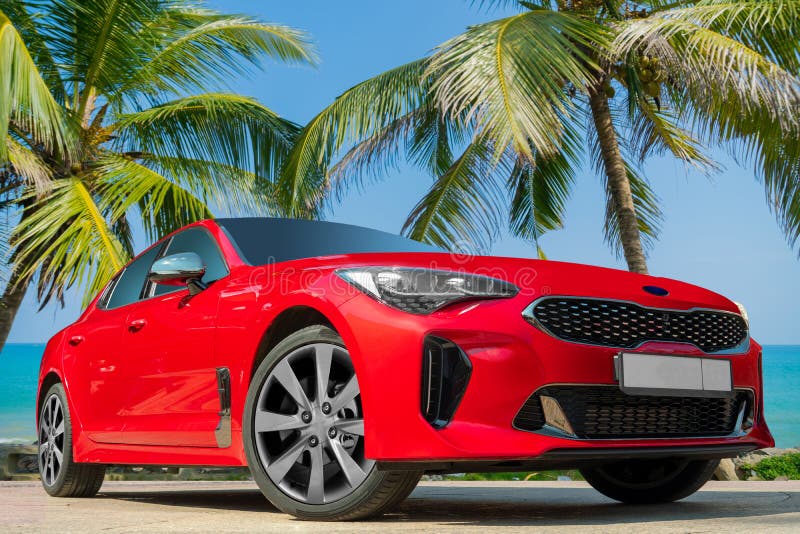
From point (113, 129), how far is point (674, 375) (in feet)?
44.0

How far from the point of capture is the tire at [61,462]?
231 inches

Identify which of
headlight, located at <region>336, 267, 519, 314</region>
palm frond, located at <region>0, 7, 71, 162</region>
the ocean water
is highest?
palm frond, located at <region>0, 7, 71, 162</region>

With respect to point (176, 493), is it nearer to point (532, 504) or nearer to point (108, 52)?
point (532, 504)

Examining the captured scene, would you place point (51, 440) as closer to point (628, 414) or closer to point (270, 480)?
point (270, 480)

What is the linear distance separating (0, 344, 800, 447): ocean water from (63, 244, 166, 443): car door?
135 ft

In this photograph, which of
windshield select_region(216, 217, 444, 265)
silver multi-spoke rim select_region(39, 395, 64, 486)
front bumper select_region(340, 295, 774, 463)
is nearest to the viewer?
front bumper select_region(340, 295, 774, 463)

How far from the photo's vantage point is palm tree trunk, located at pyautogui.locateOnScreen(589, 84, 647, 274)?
13.0 meters

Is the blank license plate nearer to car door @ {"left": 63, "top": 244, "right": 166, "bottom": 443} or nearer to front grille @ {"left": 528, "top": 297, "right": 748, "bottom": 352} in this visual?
front grille @ {"left": 528, "top": 297, "right": 748, "bottom": 352}

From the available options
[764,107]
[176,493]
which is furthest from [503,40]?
[176,493]

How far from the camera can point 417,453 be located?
3.39 metres

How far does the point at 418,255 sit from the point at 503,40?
7473 millimetres

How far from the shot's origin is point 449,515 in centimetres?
420

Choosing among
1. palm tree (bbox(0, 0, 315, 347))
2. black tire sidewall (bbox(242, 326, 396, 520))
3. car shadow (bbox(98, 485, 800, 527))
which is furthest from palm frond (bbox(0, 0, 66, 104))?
black tire sidewall (bbox(242, 326, 396, 520))

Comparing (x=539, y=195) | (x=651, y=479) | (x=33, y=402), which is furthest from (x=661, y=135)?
(x=33, y=402)
